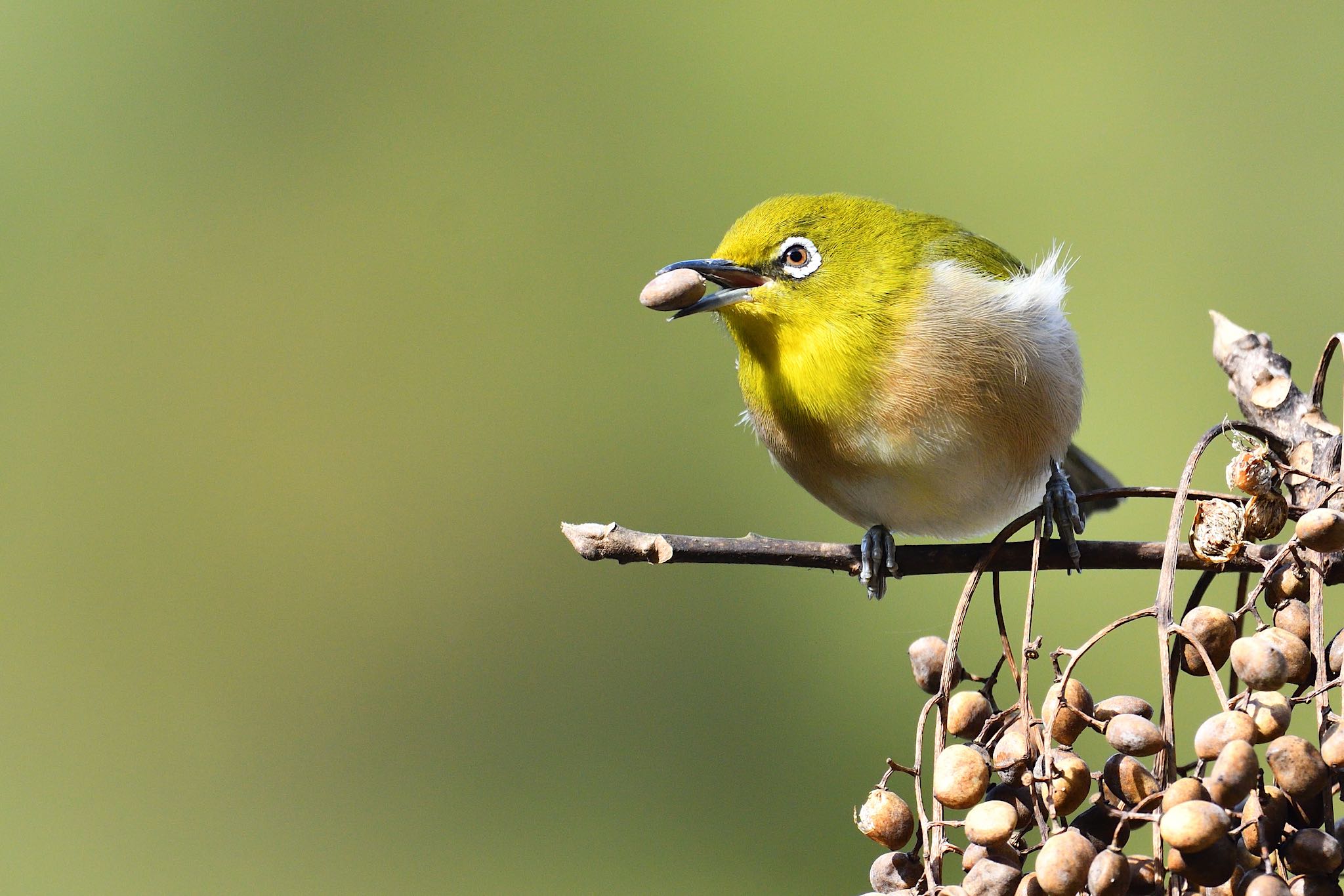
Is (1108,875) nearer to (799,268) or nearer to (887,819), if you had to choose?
(887,819)

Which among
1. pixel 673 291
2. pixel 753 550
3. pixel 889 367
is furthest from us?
pixel 889 367

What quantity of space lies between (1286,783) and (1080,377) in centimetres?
237

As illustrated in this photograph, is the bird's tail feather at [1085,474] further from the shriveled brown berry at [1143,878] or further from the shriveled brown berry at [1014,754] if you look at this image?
the shriveled brown berry at [1143,878]

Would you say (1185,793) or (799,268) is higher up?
(799,268)

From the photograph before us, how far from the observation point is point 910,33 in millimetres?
9531

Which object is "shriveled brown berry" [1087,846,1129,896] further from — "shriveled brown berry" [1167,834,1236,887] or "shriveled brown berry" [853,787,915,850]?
"shriveled brown berry" [853,787,915,850]

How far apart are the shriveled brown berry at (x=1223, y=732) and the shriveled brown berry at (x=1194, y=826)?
0.10 meters

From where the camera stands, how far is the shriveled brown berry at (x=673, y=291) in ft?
9.75

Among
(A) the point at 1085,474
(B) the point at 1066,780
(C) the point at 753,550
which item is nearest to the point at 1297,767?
(B) the point at 1066,780

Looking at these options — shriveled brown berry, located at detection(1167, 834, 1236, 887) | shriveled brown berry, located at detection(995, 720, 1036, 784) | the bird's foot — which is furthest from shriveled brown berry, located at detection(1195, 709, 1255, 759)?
the bird's foot

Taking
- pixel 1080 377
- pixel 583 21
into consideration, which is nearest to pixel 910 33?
pixel 583 21

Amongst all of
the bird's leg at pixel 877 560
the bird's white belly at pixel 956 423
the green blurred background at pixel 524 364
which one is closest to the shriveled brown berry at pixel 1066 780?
the bird's leg at pixel 877 560

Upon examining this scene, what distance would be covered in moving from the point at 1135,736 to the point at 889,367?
1794 mm

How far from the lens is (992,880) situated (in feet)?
5.19
